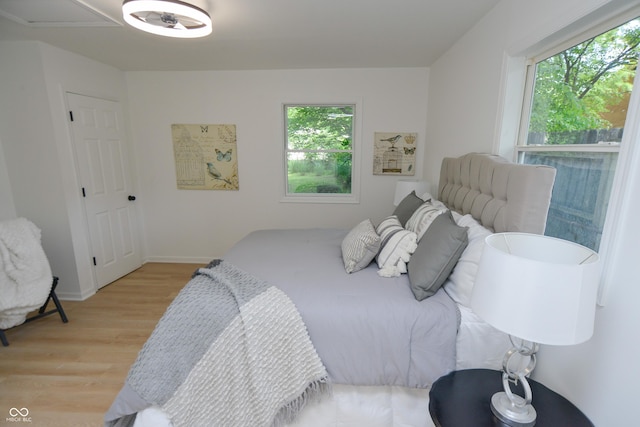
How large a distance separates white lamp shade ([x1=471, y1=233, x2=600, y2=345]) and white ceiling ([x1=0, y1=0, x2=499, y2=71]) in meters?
1.83

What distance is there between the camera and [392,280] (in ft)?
5.55

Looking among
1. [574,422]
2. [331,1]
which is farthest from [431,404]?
[331,1]

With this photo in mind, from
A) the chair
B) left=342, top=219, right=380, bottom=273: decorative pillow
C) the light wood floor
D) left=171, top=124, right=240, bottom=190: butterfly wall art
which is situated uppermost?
left=171, top=124, right=240, bottom=190: butterfly wall art

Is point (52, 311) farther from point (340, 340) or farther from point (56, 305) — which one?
point (340, 340)

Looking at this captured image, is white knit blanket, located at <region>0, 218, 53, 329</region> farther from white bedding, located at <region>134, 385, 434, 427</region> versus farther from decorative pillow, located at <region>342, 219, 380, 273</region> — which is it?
decorative pillow, located at <region>342, 219, 380, 273</region>

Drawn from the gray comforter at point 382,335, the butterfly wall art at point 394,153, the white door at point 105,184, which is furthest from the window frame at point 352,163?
the gray comforter at point 382,335

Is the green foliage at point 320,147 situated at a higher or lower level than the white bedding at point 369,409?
higher

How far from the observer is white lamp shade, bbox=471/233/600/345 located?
0.79 metres

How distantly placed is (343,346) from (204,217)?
296 cm

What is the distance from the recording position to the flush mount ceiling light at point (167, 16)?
1.61 m

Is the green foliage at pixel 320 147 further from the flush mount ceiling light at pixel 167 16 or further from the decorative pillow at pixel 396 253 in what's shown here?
the decorative pillow at pixel 396 253

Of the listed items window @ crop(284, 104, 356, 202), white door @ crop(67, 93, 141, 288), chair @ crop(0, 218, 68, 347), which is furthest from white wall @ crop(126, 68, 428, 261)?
chair @ crop(0, 218, 68, 347)

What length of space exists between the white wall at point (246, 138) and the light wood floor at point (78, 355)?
38.1 inches

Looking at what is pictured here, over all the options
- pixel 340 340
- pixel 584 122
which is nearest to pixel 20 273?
pixel 340 340
